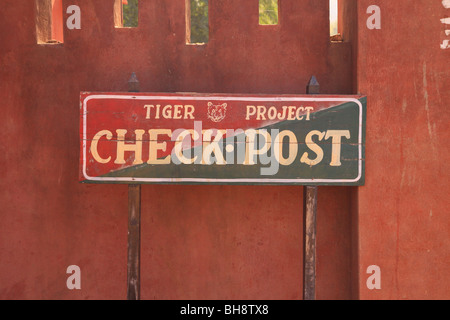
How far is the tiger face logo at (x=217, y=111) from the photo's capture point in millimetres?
5234

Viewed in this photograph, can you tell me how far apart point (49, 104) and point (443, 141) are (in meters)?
5.10

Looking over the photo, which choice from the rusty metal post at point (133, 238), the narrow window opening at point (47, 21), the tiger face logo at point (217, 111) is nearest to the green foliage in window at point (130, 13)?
the narrow window opening at point (47, 21)

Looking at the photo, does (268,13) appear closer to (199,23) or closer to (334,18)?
(199,23)

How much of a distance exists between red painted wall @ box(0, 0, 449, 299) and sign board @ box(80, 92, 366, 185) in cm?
60

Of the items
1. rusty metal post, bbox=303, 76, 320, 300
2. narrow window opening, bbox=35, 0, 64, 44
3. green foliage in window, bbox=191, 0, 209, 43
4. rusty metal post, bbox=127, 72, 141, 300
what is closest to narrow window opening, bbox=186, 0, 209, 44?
green foliage in window, bbox=191, 0, 209, 43

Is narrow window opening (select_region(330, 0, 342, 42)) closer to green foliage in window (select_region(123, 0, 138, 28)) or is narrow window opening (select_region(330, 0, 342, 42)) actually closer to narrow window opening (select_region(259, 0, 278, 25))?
narrow window opening (select_region(259, 0, 278, 25))

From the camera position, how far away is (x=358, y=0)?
5.39 meters

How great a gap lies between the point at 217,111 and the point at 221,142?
0.38m

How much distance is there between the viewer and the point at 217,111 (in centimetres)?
524

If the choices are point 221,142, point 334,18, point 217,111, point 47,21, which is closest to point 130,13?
point 334,18

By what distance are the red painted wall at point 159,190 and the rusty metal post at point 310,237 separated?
0.48 meters

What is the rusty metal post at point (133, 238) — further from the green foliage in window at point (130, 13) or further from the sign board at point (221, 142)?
the green foliage in window at point (130, 13)

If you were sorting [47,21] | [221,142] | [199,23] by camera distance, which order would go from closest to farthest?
[221,142]
[47,21]
[199,23]
